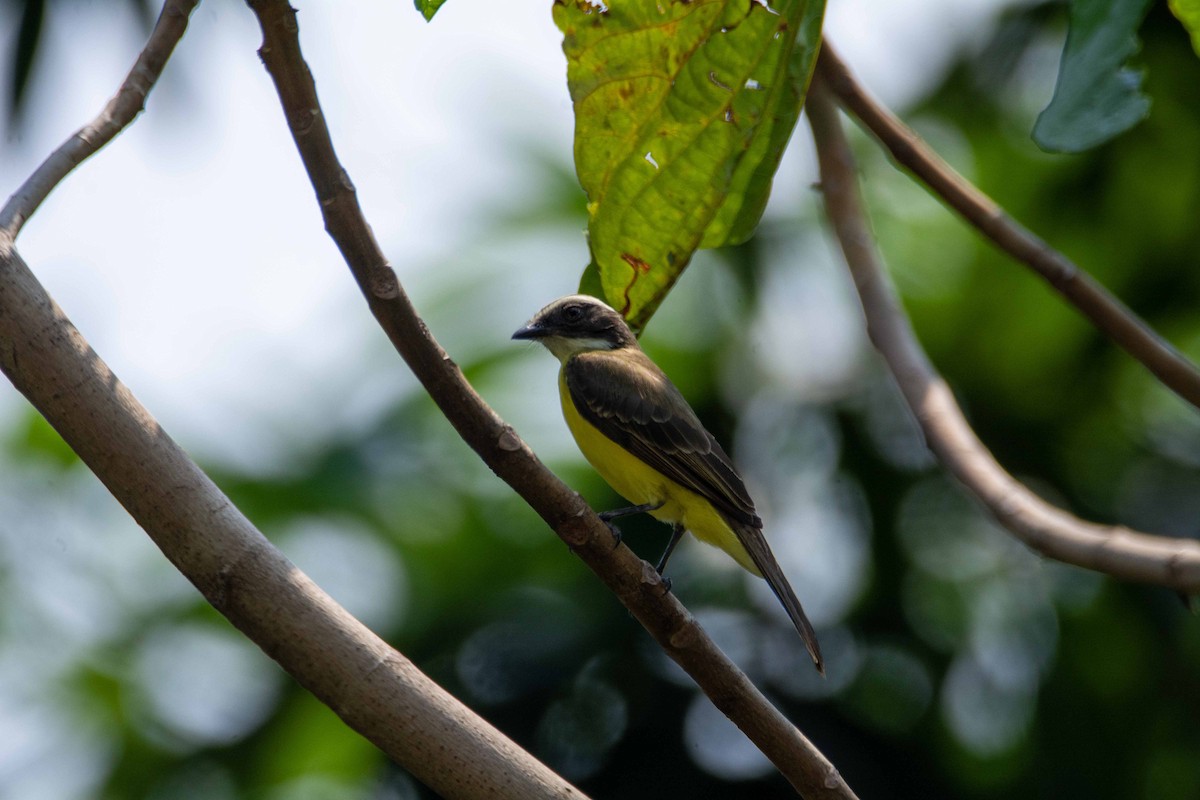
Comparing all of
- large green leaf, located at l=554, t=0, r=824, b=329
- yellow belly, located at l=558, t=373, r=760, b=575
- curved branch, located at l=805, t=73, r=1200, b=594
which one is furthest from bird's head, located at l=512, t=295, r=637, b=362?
large green leaf, located at l=554, t=0, r=824, b=329

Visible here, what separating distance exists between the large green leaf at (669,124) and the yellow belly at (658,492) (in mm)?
2068

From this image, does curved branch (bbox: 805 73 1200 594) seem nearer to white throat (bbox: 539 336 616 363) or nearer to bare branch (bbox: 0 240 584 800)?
bare branch (bbox: 0 240 584 800)

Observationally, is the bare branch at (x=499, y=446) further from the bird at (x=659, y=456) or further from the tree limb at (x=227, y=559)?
the bird at (x=659, y=456)

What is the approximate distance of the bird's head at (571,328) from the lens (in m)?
5.75

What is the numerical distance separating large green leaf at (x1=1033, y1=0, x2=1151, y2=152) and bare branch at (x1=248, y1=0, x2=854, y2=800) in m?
1.12

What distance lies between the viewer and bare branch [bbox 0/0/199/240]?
2.37 metres

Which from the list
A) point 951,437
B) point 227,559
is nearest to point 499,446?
point 227,559

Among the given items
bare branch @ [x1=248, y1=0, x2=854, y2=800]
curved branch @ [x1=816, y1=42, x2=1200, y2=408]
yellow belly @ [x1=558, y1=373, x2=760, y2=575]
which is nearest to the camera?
bare branch @ [x1=248, y1=0, x2=854, y2=800]

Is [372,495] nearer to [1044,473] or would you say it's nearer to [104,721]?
[104,721]

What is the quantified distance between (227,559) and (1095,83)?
5.68 ft

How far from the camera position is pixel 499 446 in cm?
235

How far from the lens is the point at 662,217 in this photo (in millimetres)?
2812

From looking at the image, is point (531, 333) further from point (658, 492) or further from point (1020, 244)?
point (1020, 244)

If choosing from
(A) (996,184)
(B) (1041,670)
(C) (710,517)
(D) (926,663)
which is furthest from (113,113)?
(A) (996,184)
